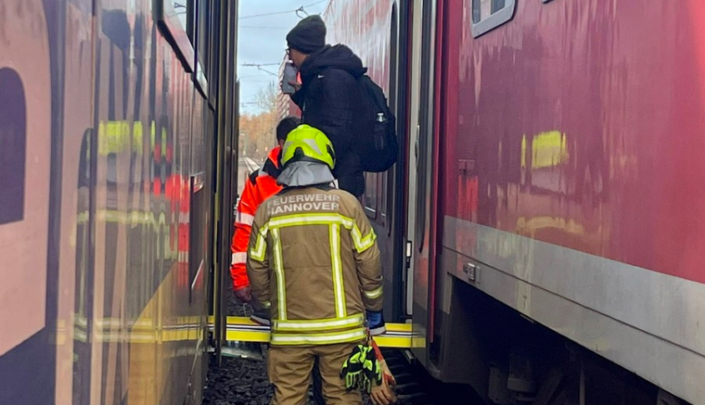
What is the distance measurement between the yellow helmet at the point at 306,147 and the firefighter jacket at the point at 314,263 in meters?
0.13

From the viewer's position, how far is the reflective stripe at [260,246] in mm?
4293

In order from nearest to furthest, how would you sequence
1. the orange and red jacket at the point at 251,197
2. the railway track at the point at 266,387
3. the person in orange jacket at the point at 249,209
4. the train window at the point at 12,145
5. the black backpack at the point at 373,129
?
the train window at the point at 12,145 → the person in orange jacket at the point at 249,209 → the orange and red jacket at the point at 251,197 → the black backpack at the point at 373,129 → the railway track at the point at 266,387

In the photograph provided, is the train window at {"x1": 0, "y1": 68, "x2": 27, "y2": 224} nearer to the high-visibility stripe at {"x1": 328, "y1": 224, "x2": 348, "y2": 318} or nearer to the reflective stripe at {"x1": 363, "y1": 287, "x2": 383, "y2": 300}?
the high-visibility stripe at {"x1": 328, "y1": 224, "x2": 348, "y2": 318}

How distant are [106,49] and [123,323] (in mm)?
476

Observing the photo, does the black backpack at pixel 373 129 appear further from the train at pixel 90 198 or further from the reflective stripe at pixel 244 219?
the train at pixel 90 198

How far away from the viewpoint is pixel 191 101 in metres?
3.30

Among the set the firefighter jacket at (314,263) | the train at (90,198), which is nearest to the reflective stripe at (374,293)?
the firefighter jacket at (314,263)

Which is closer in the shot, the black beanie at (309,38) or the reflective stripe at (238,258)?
the reflective stripe at (238,258)

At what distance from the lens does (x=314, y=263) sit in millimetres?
4246

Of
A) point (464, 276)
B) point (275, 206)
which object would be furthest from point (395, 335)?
point (275, 206)

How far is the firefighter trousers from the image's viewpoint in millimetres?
4363

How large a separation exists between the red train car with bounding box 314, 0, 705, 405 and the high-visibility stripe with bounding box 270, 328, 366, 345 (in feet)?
1.88

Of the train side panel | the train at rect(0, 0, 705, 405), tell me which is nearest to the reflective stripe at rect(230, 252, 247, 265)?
the train at rect(0, 0, 705, 405)

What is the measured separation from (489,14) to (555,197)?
1.27 meters
